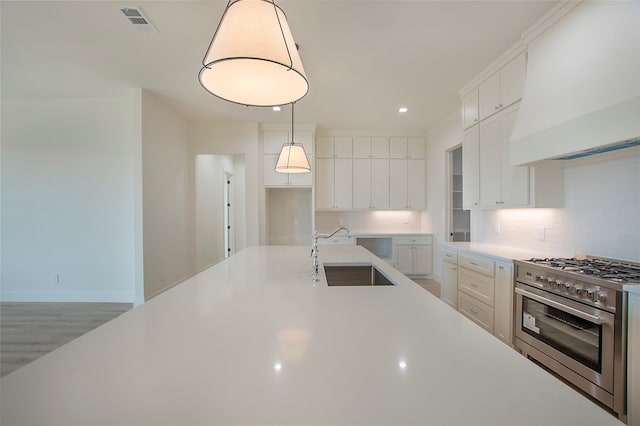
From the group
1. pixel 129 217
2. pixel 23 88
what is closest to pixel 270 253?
pixel 129 217

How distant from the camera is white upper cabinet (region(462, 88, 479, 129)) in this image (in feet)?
10.4

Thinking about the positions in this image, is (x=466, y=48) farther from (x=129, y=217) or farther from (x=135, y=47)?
(x=129, y=217)

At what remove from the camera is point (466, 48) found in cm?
262

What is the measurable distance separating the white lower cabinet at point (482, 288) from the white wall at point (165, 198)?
393cm

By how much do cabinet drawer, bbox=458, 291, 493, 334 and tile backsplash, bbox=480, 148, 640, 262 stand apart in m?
0.81

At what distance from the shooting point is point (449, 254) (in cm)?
327

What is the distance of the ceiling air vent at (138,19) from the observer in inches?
86.4

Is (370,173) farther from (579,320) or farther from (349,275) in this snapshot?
(579,320)

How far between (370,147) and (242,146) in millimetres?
A: 2426

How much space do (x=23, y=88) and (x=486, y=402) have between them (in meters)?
5.60

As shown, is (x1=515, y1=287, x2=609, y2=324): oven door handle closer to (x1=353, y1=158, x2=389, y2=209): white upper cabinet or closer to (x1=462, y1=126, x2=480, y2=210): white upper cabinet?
(x1=462, y1=126, x2=480, y2=210): white upper cabinet

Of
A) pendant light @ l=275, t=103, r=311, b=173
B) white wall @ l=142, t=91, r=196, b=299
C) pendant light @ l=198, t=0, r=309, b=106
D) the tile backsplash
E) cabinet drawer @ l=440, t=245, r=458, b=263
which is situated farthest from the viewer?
white wall @ l=142, t=91, r=196, b=299

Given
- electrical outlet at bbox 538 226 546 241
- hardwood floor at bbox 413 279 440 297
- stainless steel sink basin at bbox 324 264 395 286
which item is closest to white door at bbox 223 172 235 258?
hardwood floor at bbox 413 279 440 297

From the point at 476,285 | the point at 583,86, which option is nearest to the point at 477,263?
the point at 476,285
